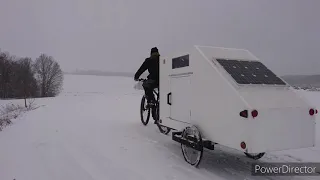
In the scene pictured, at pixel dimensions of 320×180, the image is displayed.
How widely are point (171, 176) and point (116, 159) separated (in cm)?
124

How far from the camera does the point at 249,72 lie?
4.66 m

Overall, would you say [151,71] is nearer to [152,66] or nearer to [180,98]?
[152,66]

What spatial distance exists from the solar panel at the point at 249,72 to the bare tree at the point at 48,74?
7186 centimetres

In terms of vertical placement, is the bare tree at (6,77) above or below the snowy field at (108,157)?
above

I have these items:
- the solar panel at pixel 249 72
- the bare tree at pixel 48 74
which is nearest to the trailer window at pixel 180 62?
the solar panel at pixel 249 72

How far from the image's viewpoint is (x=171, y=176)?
14.1ft

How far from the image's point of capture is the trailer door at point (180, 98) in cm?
520

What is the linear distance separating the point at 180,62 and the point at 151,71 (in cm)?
214

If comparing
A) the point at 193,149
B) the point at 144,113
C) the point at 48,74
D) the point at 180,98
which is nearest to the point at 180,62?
the point at 180,98

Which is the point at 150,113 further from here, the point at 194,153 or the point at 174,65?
the point at 194,153

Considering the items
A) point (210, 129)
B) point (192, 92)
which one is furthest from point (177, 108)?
point (210, 129)

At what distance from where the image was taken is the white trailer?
379 cm

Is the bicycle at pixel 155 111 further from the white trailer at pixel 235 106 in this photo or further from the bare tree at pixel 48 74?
the bare tree at pixel 48 74
